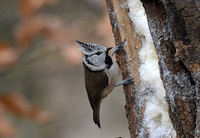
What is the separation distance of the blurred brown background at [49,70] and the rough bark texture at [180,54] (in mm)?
2105

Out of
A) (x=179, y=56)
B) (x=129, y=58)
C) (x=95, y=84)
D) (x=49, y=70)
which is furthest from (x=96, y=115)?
(x=49, y=70)

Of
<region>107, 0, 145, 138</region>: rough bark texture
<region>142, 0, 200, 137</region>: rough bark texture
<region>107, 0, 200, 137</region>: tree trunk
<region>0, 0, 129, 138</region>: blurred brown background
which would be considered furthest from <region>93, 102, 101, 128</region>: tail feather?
<region>142, 0, 200, 137</region>: rough bark texture

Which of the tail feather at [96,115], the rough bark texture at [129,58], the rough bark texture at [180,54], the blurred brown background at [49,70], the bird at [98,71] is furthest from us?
the blurred brown background at [49,70]

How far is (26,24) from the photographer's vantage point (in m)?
3.71

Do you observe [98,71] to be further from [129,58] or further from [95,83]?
[129,58]

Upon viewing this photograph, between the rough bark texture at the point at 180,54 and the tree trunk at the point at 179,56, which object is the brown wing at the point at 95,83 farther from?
the rough bark texture at the point at 180,54

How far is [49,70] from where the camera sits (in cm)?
528

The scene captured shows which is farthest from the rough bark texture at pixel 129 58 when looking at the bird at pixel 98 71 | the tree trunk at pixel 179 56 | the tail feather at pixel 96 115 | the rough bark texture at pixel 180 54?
the tail feather at pixel 96 115

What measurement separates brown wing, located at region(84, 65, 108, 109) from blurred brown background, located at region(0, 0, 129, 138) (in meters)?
0.80

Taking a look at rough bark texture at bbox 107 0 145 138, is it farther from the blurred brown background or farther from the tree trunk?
the blurred brown background

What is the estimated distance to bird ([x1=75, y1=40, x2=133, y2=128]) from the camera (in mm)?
2826

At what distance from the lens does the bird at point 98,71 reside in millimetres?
2826

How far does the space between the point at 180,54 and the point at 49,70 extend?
3938 mm

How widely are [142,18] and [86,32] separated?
2322 mm
